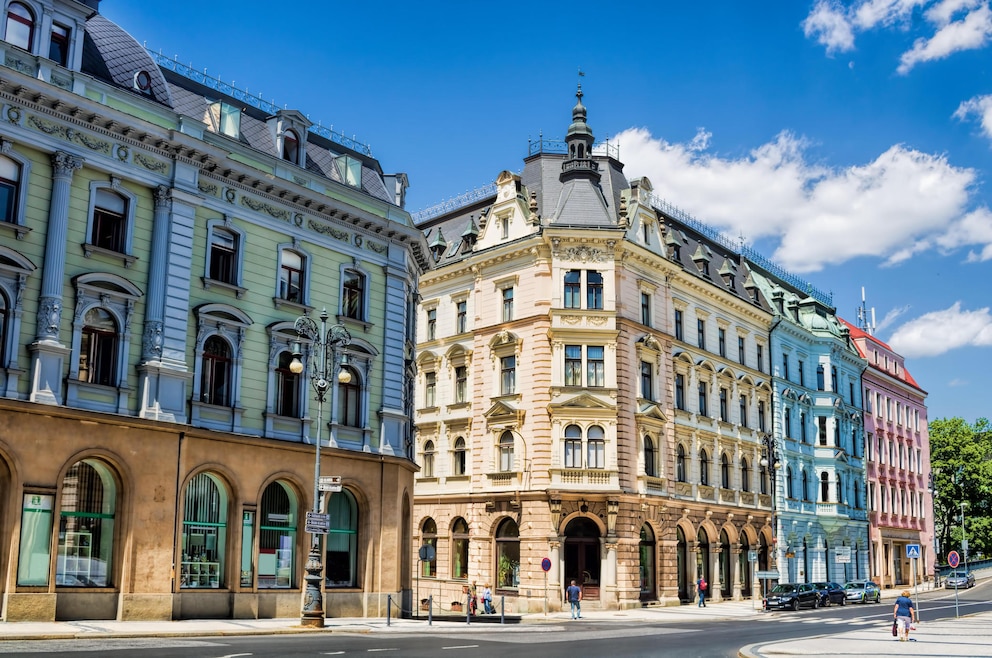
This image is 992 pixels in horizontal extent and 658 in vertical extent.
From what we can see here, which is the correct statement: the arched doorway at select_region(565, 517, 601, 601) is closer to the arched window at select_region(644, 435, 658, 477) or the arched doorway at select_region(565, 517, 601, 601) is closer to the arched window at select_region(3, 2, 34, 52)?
the arched window at select_region(644, 435, 658, 477)

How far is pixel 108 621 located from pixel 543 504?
23702 mm

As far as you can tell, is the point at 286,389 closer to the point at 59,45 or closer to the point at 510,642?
the point at 510,642

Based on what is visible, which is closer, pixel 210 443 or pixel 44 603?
pixel 44 603

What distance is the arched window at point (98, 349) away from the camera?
26562 millimetres

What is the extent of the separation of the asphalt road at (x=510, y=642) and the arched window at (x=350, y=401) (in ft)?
26.4

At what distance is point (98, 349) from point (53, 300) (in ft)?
6.58

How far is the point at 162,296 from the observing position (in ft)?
93.9

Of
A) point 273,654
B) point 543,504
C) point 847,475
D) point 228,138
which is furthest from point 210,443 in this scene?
point 847,475

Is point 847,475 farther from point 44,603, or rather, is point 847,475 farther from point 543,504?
point 44,603

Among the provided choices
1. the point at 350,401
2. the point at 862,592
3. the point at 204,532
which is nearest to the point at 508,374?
the point at 350,401

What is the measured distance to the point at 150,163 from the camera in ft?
94.4

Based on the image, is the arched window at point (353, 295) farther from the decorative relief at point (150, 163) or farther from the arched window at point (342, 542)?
the decorative relief at point (150, 163)

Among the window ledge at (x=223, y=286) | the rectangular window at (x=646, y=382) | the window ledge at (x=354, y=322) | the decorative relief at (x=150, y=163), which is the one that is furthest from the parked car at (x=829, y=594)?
the decorative relief at (x=150, y=163)

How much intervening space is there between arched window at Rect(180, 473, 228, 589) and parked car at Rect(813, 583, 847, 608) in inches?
1323
